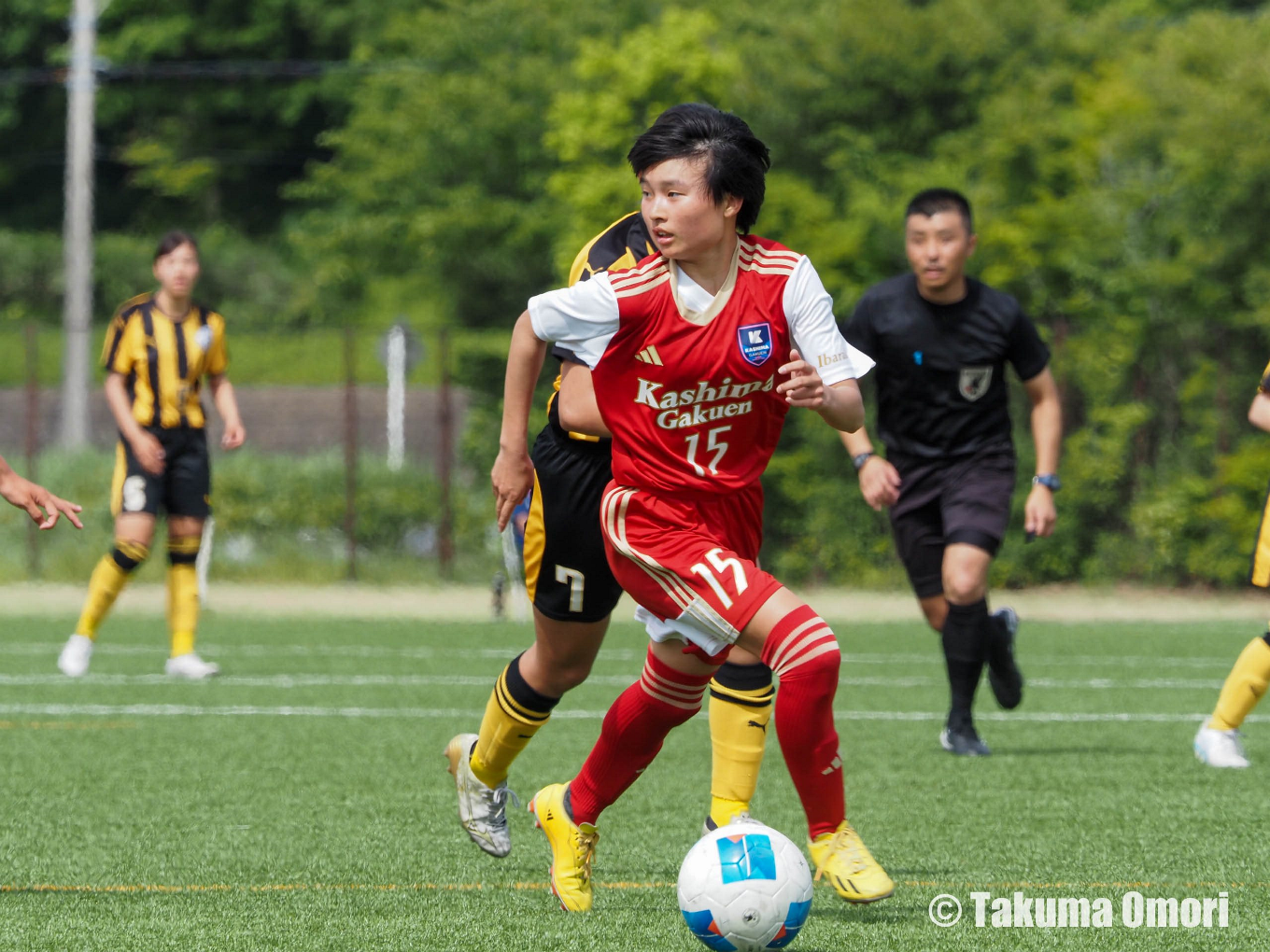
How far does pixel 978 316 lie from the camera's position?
7.48m

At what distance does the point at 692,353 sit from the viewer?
14.0 ft

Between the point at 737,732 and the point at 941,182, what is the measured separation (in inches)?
647

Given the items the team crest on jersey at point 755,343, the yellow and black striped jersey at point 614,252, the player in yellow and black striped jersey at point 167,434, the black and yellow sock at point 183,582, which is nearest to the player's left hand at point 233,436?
the player in yellow and black striped jersey at point 167,434

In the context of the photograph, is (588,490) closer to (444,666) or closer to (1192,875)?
(1192,875)

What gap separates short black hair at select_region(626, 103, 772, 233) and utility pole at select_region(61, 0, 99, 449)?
18.7 meters

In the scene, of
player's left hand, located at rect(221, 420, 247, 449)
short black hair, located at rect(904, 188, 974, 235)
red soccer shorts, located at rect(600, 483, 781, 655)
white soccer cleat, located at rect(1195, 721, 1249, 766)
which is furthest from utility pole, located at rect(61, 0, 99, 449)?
red soccer shorts, located at rect(600, 483, 781, 655)

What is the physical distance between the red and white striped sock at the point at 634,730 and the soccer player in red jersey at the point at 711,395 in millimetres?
204

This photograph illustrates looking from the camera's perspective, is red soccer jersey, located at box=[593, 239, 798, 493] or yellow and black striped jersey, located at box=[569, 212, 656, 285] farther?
yellow and black striped jersey, located at box=[569, 212, 656, 285]

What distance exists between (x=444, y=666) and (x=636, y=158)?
22.5 ft

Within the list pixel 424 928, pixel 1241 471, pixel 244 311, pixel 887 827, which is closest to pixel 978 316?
pixel 887 827

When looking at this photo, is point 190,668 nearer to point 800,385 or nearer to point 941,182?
point 800,385

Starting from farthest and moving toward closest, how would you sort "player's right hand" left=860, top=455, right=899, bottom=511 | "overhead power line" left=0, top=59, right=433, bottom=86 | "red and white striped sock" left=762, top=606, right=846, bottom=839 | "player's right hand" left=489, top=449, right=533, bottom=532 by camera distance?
1. "overhead power line" left=0, top=59, right=433, bottom=86
2. "player's right hand" left=860, top=455, right=899, bottom=511
3. "player's right hand" left=489, top=449, right=533, bottom=532
4. "red and white striped sock" left=762, top=606, right=846, bottom=839

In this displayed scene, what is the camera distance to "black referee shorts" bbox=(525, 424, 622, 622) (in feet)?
15.6

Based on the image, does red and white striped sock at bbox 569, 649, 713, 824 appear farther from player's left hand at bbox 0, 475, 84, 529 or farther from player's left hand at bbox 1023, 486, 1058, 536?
player's left hand at bbox 1023, 486, 1058, 536
